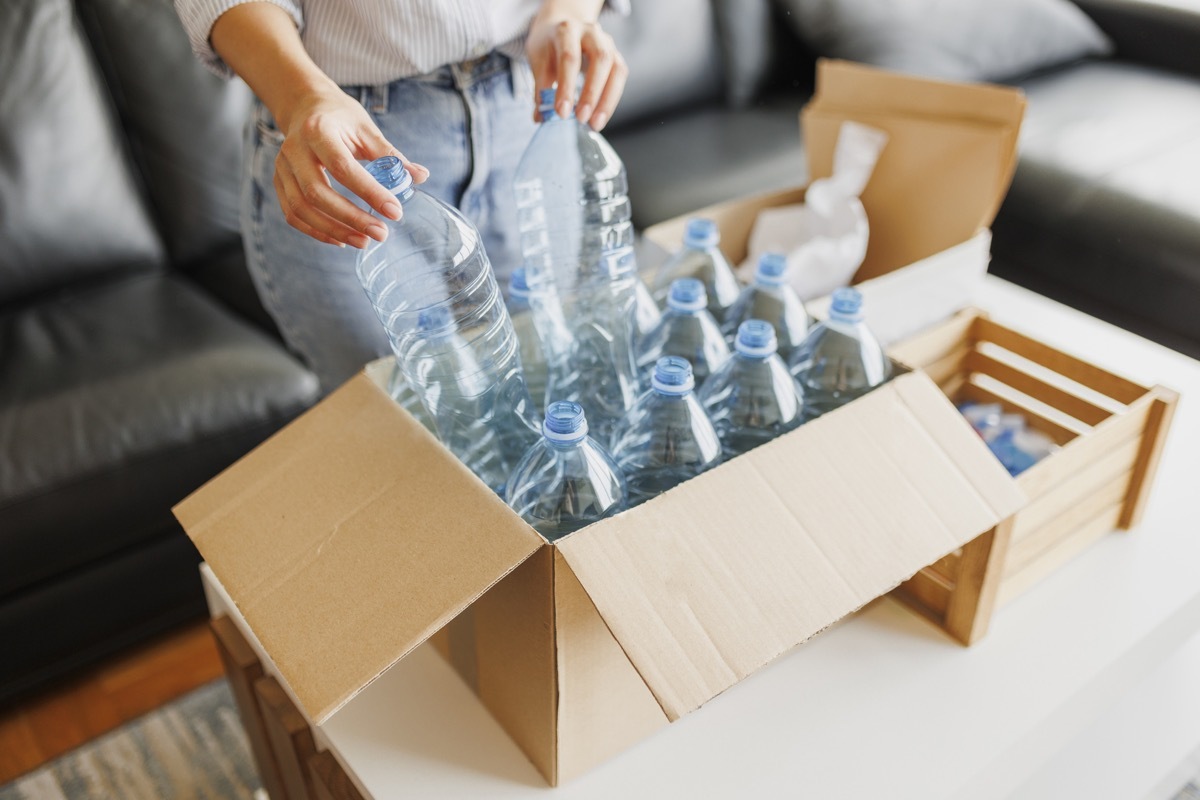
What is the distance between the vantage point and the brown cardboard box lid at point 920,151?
1176mm

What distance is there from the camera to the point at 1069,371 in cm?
108

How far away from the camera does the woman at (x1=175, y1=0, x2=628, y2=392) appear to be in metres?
0.67

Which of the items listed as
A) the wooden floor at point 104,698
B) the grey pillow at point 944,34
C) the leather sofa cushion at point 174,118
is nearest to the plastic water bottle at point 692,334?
the wooden floor at point 104,698

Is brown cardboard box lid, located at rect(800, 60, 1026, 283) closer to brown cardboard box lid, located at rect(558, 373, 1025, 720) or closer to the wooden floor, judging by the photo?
brown cardboard box lid, located at rect(558, 373, 1025, 720)

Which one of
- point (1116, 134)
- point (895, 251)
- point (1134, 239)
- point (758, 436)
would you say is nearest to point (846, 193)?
point (895, 251)

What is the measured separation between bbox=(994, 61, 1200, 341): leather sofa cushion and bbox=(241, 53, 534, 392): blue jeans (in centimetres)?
126

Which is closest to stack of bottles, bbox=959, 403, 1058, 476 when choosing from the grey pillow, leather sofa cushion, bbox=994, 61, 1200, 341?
leather sofa cushion, bbox=994, 61, 1200, 341

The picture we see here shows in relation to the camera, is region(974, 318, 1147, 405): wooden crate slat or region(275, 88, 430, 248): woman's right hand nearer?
region(275, 88, 430, 248): woman's right hand

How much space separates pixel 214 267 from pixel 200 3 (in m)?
1.04

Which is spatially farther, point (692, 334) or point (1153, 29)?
point (1153, 29)

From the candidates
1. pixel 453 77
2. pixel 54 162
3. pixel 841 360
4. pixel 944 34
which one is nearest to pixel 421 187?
pixel 453 77

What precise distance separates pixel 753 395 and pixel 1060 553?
37 cm

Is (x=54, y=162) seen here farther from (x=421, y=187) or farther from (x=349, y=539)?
(x=349, y=539)

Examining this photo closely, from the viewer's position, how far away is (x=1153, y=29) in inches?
96.2
